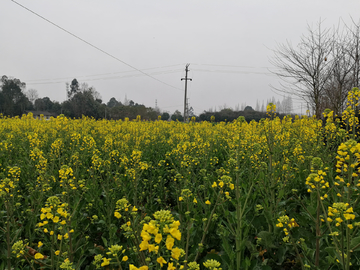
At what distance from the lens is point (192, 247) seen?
202 cm

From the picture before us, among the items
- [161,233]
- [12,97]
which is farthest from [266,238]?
[12,97]

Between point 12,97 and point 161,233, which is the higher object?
point 12,97

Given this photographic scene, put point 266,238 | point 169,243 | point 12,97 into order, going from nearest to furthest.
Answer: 1. point 169,243
2. point 266,238
3. point 12,97

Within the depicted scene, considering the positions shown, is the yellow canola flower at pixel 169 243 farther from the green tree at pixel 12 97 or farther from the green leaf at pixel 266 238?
the green tree at pixel 12 97

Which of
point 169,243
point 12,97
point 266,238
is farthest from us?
point 12,97

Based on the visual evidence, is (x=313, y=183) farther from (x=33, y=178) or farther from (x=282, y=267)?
(x=33, y=178)

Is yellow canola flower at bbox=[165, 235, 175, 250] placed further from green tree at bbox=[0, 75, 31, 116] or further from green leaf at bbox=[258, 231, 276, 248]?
green tree at bbox=[0, 75, 31, 116]

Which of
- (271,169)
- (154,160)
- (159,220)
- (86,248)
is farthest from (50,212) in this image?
(154,160)

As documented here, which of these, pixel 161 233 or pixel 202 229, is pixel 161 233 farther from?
pixel 202 229

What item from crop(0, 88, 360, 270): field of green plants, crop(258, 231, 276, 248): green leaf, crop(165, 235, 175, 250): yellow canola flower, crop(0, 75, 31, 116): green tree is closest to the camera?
crop(165, 235, 175, 250): yellow canola flower

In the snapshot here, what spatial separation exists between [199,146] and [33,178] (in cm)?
280

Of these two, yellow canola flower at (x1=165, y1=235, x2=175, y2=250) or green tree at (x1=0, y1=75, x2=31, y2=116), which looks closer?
yellow canola flower at (x1=165, y1=235, x2=175, y2=250)

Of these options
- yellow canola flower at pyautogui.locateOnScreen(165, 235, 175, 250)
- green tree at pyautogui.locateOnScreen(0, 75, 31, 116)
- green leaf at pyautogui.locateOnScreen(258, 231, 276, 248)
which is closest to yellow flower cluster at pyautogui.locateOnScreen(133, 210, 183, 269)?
yellow canola flower at pyautogui.locateOnScreen(165, 235, 175, 250)

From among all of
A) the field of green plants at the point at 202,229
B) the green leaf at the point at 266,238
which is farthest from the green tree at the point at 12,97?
the green leaf at the point at 266,238
